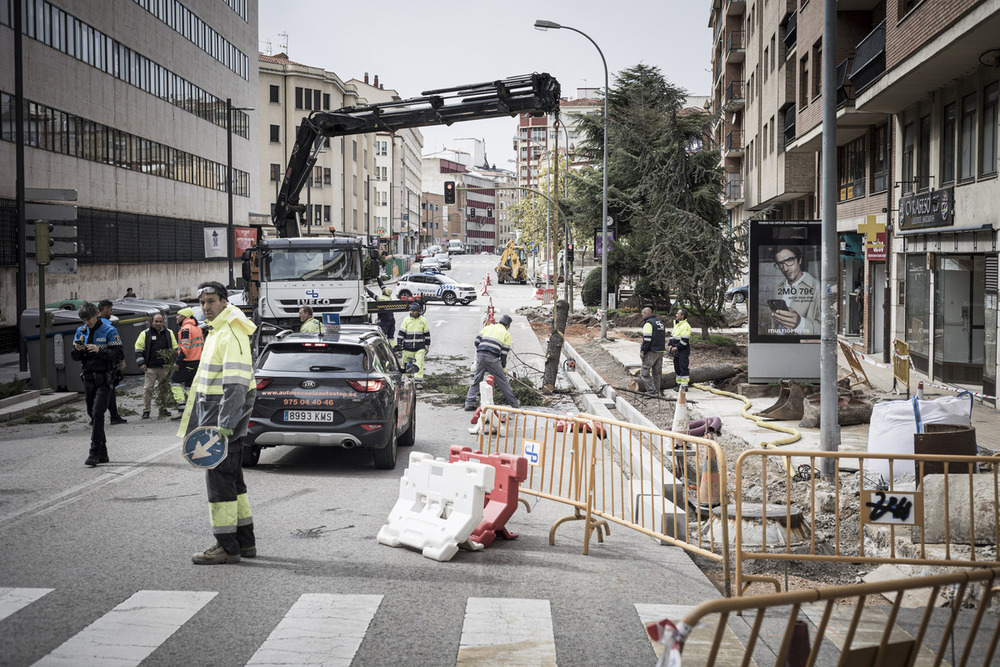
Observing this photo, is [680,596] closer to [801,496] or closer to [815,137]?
[801,496]

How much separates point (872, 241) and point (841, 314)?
13472 millimetres

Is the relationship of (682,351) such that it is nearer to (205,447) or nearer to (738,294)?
(205,447)

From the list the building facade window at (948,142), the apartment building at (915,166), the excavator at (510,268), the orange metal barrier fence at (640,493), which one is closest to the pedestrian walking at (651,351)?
the apartment building at (915,166)

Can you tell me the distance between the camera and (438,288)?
5509 centimetres

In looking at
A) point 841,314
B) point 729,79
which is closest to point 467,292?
point 729,79

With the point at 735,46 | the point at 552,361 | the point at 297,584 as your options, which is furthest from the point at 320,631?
the point at 735,46

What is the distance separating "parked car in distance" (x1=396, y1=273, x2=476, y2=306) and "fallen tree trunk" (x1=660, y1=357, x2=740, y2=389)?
35281 millimetres

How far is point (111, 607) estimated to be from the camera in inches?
246

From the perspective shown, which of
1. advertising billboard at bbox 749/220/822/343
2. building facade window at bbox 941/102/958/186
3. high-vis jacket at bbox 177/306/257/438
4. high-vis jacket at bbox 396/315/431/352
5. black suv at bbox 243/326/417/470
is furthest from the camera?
building facade window at bbox 941/102/958/186

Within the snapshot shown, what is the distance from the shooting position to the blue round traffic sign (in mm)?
7102

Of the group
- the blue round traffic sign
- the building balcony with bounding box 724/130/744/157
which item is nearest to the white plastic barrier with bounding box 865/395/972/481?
the blue round traffic sign

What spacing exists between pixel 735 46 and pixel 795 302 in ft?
133

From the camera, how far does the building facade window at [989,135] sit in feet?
56.7

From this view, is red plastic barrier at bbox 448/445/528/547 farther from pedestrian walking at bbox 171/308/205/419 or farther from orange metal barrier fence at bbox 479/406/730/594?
pedestrian walking at bbox 171/308/205/419
